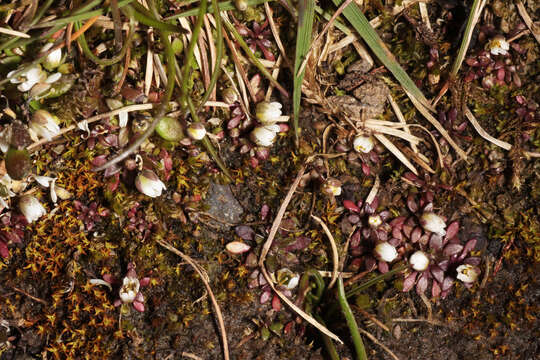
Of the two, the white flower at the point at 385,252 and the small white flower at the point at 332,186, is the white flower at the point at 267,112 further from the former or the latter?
the white flower at the point at 385,252

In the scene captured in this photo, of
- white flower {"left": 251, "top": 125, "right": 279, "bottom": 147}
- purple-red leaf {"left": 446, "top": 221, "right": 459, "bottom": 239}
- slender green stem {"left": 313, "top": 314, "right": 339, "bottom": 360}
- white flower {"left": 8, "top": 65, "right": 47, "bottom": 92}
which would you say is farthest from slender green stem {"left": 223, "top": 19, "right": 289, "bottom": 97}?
slender green stem {"left": 313, "top": 314, "right": 339, "bottom": 360}

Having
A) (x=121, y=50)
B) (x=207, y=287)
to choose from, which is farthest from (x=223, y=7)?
(x=207, y=287)

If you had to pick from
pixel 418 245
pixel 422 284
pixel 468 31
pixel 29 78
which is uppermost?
pixel 468 31

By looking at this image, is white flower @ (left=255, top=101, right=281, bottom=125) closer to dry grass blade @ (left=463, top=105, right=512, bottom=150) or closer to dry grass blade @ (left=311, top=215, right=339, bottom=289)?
dry grass blade @ (left=311, top=215, right=339, bottom=289)

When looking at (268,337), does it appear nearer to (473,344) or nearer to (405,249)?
(405,249)

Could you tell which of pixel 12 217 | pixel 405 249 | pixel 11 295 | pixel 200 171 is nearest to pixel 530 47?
pixel 405 249

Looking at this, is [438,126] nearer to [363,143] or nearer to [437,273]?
[363,143]
